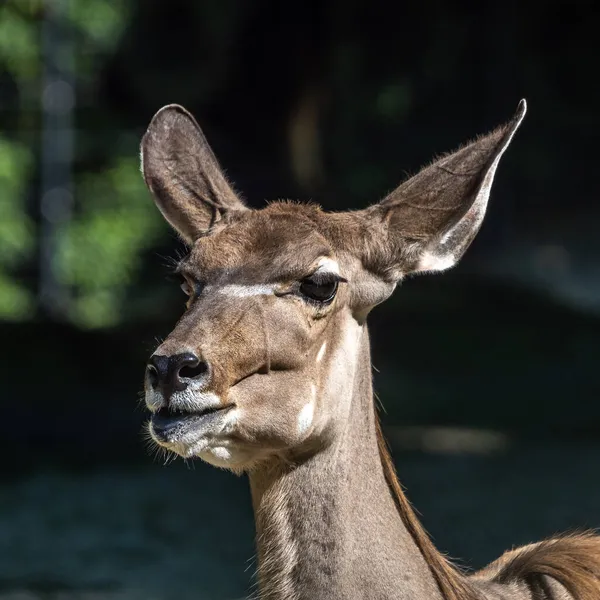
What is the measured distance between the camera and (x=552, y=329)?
52.0ft

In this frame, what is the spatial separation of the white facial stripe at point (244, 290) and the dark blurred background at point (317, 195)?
22.2 feet

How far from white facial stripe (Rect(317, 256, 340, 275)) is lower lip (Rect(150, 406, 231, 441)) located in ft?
2.14

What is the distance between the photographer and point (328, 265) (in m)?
4.57

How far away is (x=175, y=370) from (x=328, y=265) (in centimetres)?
74

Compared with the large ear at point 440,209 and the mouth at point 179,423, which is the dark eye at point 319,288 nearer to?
the large ear at point 440,209

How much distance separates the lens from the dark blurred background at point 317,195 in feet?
41.5

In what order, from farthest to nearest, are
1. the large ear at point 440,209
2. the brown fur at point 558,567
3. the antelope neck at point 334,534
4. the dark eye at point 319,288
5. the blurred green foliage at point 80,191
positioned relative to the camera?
the blurred green foliage at point 80,191 → the brown fur at point 558,567 → the large ear at point 440,209 → the dark eye at point 319,288 → the antelope neck at point 334,534

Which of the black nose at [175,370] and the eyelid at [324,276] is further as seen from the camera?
the eyelid at [324,276]

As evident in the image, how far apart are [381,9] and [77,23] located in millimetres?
5030

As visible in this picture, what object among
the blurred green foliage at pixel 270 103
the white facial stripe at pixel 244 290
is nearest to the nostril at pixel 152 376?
the white facial stripe at pixel 244 290

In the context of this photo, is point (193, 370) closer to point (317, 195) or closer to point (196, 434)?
point (196, 434)

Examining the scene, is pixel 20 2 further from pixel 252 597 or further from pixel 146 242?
pixel 252 597

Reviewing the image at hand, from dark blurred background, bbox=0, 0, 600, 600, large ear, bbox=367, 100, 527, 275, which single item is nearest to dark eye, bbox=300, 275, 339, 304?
large ear, bbox=367, 100, 527, 275

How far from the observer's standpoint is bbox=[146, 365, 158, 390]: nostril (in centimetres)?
414
